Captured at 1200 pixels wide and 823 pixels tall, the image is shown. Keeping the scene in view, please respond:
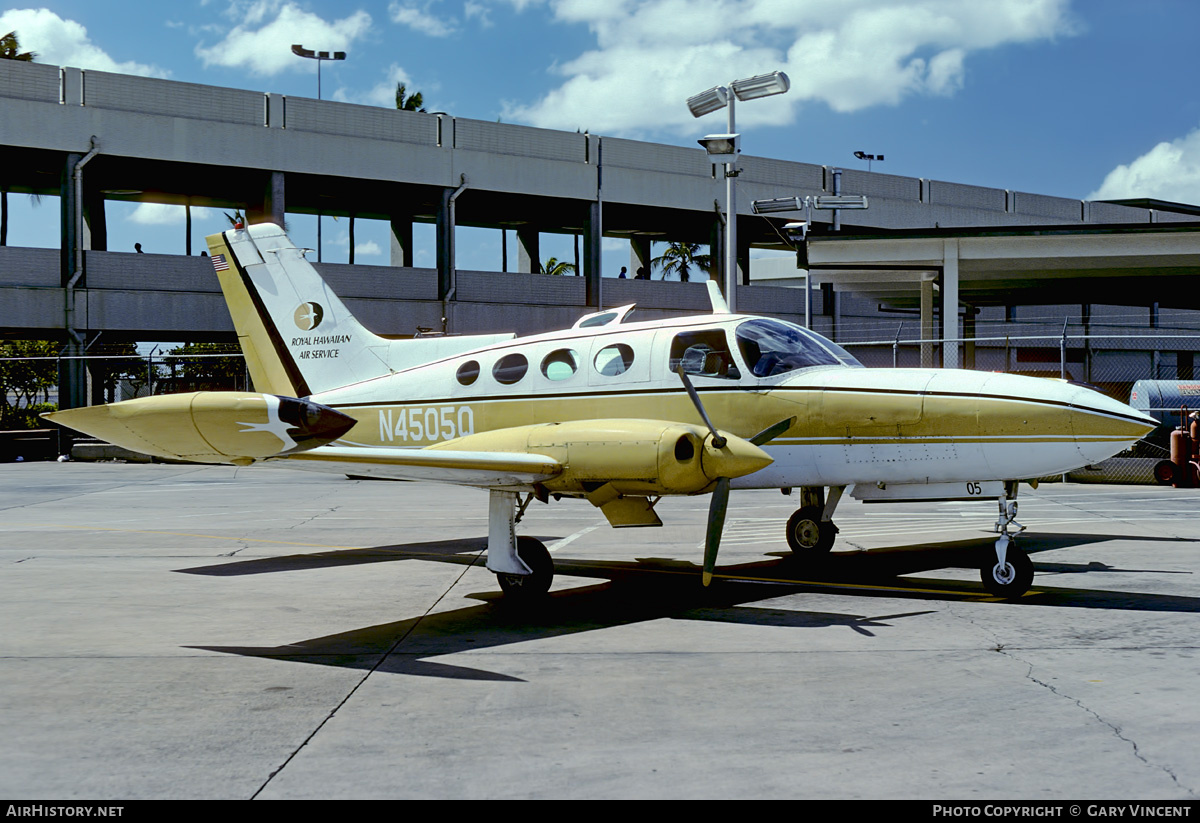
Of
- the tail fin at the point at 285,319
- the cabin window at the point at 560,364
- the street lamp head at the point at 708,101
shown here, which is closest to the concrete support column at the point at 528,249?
the street lamp head at the point at 708,101

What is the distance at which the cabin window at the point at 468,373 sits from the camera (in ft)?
40.8

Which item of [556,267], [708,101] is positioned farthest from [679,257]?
[708,101]

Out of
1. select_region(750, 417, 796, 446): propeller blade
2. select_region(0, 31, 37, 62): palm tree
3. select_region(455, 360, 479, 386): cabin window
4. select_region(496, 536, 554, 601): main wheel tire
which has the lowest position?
select_region(496, 536, 554, 601): main wheel tire

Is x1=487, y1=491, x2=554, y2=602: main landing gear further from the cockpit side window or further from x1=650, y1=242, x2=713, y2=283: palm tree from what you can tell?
x1=650, y1=242, x2=713, y2=283: palm tree

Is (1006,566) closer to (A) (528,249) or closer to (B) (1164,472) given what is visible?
(B) (1164,472)

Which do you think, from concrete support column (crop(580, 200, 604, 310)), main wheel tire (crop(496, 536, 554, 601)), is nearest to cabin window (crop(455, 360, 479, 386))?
main wheel tire (crop(496, 536, 554, 601))

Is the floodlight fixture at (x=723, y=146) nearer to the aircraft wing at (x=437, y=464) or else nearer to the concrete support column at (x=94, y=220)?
the aircraft wing at (x=437, y=464)

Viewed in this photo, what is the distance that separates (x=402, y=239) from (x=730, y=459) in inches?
1632

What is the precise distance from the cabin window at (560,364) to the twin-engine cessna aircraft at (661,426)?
0.02 meters

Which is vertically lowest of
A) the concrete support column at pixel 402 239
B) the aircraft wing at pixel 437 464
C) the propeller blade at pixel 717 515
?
the propeller blade at pixel 717 515

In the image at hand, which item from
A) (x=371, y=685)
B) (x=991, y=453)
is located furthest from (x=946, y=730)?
(x=991, y=453)

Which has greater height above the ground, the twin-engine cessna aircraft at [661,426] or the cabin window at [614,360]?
the cabin window at [614,360]

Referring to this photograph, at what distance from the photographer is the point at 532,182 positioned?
142 ft

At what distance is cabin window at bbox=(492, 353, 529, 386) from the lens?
39.7 ft
